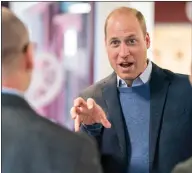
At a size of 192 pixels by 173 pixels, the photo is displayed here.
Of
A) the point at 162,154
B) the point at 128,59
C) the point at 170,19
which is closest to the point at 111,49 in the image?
the point at 128,59

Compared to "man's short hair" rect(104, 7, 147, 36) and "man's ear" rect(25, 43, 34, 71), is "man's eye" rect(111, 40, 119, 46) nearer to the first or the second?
"man's short hair" rect(104, 7, 147, 36)

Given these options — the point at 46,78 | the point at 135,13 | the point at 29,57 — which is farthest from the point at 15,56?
the point at 135,13

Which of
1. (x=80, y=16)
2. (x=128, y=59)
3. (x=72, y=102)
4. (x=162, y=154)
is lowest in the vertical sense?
(x=162, y=154)

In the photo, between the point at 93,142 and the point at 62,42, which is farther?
the point at 62,42

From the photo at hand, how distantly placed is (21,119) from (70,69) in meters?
0.23

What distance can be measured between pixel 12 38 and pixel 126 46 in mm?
264

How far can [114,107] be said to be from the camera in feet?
2.98

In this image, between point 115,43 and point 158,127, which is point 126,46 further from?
point 158,127

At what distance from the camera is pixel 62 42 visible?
97cm

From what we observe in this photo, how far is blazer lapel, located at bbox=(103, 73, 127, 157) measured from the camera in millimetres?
896

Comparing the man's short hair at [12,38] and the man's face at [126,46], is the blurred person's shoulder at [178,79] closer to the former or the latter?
the man's face at [126,46]

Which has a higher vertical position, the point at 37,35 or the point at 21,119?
the point at 37,35

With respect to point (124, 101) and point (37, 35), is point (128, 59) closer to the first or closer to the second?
point (124, 101)

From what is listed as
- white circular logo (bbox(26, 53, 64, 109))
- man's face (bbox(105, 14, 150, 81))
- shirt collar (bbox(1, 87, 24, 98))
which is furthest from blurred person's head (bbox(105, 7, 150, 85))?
shirt collar (bbox(1, 87, 24, 98))
